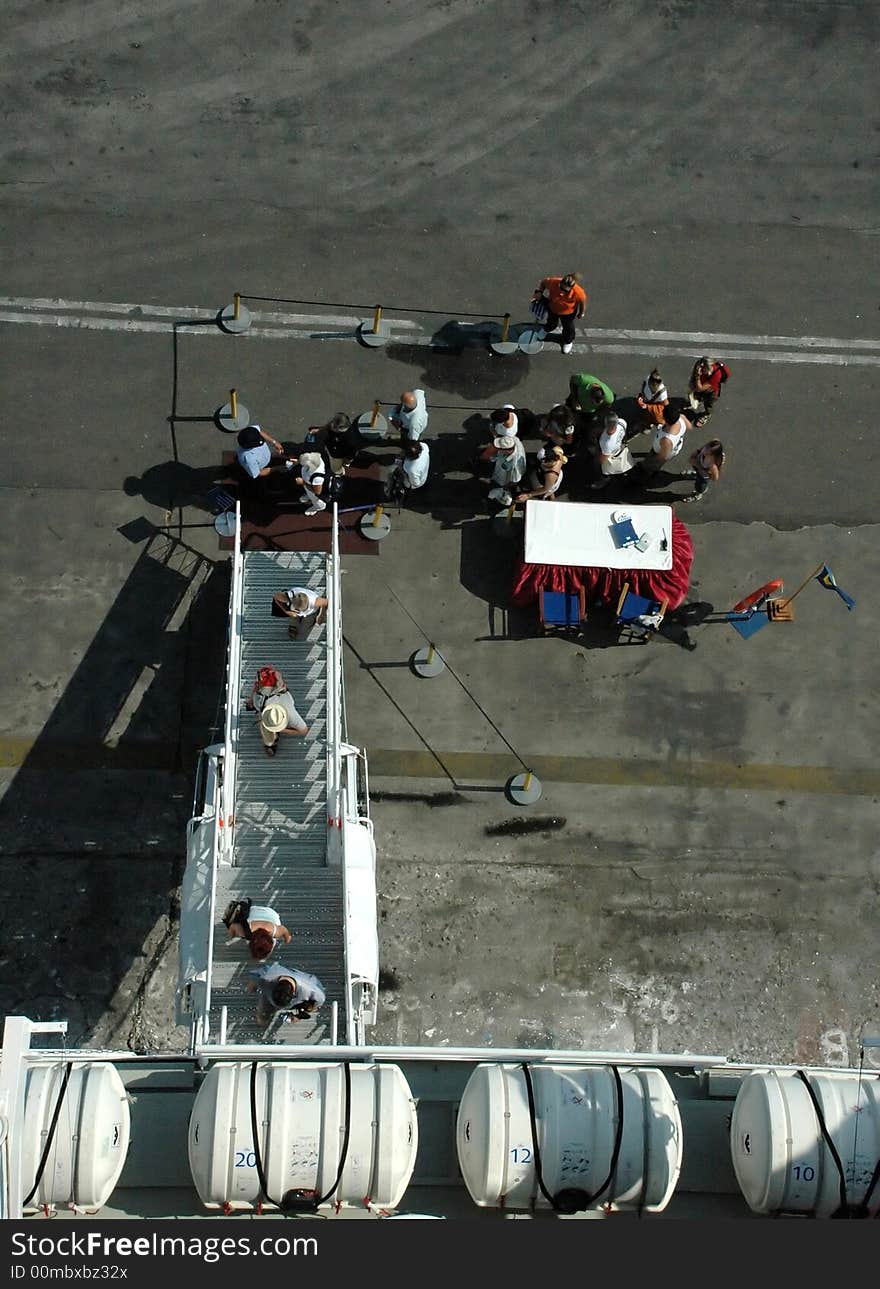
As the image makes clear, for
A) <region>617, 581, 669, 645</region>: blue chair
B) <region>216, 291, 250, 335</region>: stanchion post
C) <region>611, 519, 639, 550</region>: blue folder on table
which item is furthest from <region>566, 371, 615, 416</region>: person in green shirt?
<region>216, 291, 250, 335</region>: stanchion post

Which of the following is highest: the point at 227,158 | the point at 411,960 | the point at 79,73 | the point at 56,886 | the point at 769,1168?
the point at 79,73

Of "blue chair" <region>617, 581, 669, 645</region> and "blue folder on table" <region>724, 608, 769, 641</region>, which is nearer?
"blue chair" <region>617, 581, 669, 645</region>

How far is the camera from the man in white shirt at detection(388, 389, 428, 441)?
60.0 feet

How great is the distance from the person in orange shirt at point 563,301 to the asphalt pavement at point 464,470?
2.62 ft

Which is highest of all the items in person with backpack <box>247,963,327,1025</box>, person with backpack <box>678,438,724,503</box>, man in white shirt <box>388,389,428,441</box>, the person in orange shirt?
the person in orange shirt

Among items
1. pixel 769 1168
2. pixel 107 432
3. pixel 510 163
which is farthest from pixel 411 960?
pixel 510 163

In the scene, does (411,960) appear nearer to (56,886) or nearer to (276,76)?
(56,886)

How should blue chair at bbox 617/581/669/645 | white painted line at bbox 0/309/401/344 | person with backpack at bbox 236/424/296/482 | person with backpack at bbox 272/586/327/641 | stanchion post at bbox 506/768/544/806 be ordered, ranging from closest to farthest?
person with backpack at bbox 272/586/327/641 < person with backpack at bbox 236/424/296/482 < stanchion post at bbox 506/768/544/806 < blue chair at bbox 617/581/669/645 < white painted line at bbox 0/309/401/344

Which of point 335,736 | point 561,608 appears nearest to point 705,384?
point 561,608

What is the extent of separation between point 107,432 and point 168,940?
8.91 m

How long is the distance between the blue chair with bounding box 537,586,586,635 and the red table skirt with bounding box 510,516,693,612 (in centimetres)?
9

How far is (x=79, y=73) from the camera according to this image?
20781mm

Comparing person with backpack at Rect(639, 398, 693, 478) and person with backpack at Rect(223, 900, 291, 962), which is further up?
person with backpack at Rect(639, 398, 693, 478)

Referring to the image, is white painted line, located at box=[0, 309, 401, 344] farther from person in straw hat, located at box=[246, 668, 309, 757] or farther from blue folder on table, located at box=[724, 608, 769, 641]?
blue folder on table, located at box=[724, 608, 769, 641]
